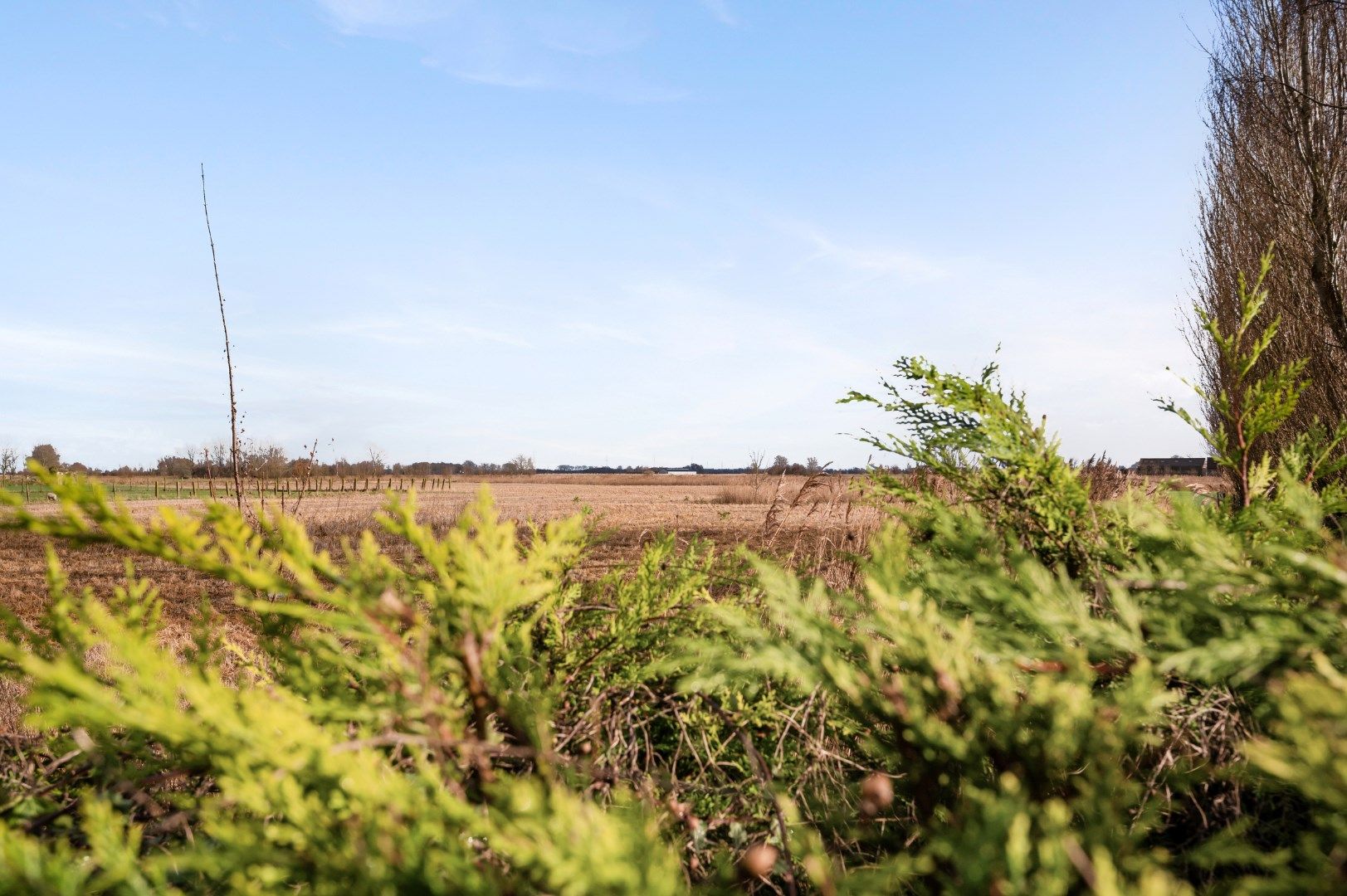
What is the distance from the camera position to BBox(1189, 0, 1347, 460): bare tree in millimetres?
9125

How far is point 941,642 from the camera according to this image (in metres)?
0.89

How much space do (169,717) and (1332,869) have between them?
1.07m

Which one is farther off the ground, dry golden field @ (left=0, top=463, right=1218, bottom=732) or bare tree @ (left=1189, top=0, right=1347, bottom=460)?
bare tree @ (left=1189, top=0, right=1347, bottom=460)

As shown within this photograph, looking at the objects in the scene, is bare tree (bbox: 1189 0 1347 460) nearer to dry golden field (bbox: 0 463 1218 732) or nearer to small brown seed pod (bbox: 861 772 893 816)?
dry golden field (bbox: 0 463 1218 732)

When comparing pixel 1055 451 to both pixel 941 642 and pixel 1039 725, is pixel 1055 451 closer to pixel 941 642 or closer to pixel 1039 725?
pixel 1039 725

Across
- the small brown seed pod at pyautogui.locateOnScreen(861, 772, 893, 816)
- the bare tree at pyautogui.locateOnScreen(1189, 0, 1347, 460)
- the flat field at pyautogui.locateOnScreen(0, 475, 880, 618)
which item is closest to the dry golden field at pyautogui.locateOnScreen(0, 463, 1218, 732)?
the flat field at pyautogui.locateOnScreen(0, 475, 880, 618)

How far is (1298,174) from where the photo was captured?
373 inches

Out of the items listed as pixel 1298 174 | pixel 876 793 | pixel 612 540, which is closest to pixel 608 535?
pixel 876 793

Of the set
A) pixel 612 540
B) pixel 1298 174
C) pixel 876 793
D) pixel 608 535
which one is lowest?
pixel 612 540

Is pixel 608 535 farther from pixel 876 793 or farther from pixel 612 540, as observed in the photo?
pixel 612 540

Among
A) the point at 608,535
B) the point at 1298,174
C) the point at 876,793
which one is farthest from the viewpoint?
the point at 1298,174

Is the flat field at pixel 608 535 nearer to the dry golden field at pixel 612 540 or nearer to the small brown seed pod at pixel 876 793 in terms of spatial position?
the dry golden field at pixel 612 540

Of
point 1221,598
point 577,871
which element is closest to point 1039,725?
point 1221,598

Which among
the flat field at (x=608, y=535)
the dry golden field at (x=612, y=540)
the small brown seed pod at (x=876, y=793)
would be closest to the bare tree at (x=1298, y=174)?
the dry golden field at (x=612, y=540)
